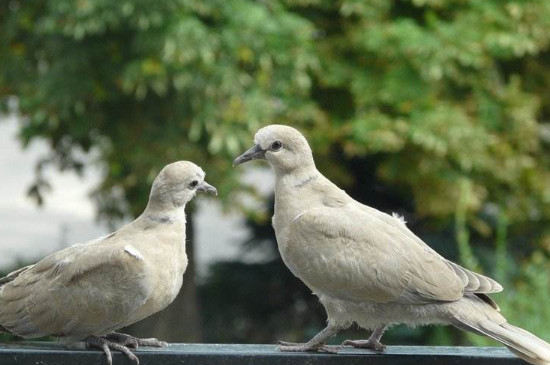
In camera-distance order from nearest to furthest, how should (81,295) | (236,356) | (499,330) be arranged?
(236,356), (499,330), (81,295)

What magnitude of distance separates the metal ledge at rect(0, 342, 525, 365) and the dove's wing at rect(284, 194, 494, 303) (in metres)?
0.24

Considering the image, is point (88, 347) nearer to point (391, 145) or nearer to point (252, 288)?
point (391, 145)

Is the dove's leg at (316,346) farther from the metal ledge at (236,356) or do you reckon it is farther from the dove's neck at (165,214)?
the dove's neck at (165,214)

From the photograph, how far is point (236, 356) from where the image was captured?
12.0 feet

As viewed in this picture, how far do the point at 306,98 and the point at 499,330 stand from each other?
849 centimetres

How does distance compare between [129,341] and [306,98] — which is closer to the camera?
[129,341]

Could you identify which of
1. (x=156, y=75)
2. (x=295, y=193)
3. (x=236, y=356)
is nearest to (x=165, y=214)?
(x=295, y=193)

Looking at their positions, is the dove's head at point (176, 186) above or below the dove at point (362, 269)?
above

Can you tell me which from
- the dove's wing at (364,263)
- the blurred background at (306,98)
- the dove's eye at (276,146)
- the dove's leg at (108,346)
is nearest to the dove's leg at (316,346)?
the dove's wing at (364,263)

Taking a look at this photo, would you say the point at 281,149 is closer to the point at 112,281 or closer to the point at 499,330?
the point at 112,281

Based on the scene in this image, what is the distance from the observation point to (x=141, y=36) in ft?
34.5

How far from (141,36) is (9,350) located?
7.21 m

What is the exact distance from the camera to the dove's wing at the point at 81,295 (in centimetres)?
388

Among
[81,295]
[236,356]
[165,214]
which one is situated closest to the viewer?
[236,356]
